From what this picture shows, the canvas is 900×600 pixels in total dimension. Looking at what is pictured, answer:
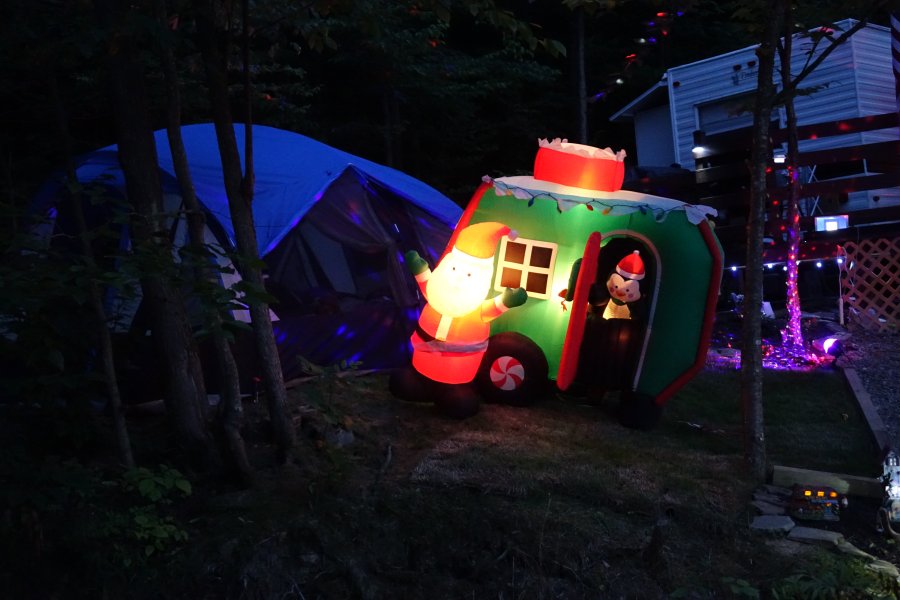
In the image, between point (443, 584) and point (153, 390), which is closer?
point (443, 584)

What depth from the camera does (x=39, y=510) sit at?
11.6ft

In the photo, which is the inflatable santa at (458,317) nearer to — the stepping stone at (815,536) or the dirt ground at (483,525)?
the dirt ground at (483,525)

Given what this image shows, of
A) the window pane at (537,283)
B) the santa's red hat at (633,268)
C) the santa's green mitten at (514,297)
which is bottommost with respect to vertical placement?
the santa's green mitten at (514,297)

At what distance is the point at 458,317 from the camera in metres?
6.16

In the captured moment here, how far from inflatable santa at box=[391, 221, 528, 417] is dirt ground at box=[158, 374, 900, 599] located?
585mm

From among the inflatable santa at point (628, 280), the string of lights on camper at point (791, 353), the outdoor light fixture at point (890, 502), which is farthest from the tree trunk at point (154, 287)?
the string of lights on camper at point (791, 353)

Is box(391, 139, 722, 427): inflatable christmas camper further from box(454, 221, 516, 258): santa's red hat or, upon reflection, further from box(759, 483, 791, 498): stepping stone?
box(759, 483, 791, 498): stepping stone

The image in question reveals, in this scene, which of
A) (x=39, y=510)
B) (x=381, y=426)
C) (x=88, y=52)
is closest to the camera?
(x=39, y=510)

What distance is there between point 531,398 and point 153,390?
2978 millimetres

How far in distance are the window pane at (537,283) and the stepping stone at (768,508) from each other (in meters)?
2.65

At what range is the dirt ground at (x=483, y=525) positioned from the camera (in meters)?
3.70

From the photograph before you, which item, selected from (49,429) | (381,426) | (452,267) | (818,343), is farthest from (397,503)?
(818,343)

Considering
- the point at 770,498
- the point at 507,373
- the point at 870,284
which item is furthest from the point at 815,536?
the point at 870,284

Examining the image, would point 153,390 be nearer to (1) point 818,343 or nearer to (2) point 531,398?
(2) point 531,398
